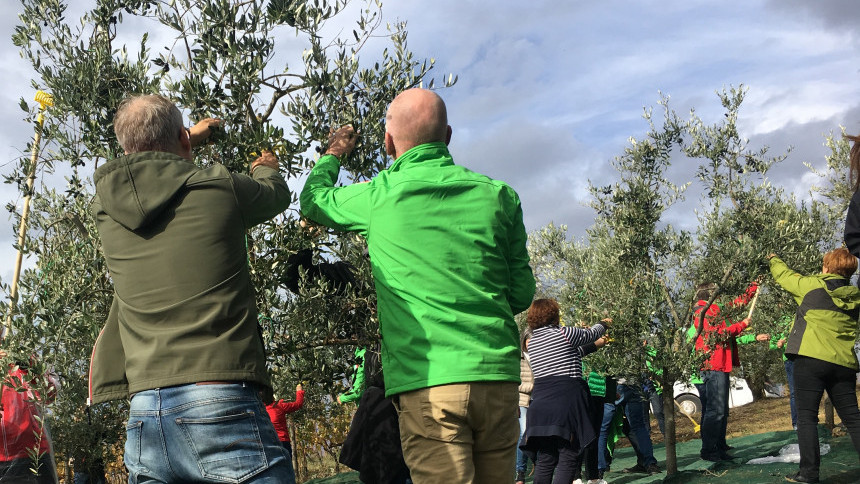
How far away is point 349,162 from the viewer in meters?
4.88

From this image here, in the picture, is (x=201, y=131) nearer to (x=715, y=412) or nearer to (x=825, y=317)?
(x=825, y=317)

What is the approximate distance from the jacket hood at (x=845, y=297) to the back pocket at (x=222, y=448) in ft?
27.8

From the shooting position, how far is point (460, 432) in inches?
135

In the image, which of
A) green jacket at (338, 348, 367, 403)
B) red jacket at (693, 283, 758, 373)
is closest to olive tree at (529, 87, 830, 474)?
red jacket at (693, 283, 758, 373)

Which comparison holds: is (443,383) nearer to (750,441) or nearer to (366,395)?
(366,395)

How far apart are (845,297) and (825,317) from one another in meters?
0.38

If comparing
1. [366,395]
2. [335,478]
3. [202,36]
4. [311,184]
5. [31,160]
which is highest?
[202,36]

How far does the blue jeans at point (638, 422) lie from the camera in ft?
41.2

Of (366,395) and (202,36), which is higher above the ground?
(202,36)

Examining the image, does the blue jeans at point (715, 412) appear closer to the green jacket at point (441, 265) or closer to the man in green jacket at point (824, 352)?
the man in green jacket at point (824, 352)

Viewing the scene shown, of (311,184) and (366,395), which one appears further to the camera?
(366,395)

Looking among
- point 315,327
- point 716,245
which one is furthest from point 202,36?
point 716,245

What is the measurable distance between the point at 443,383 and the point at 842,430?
1285cm

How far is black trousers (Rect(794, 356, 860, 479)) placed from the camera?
352 inches
